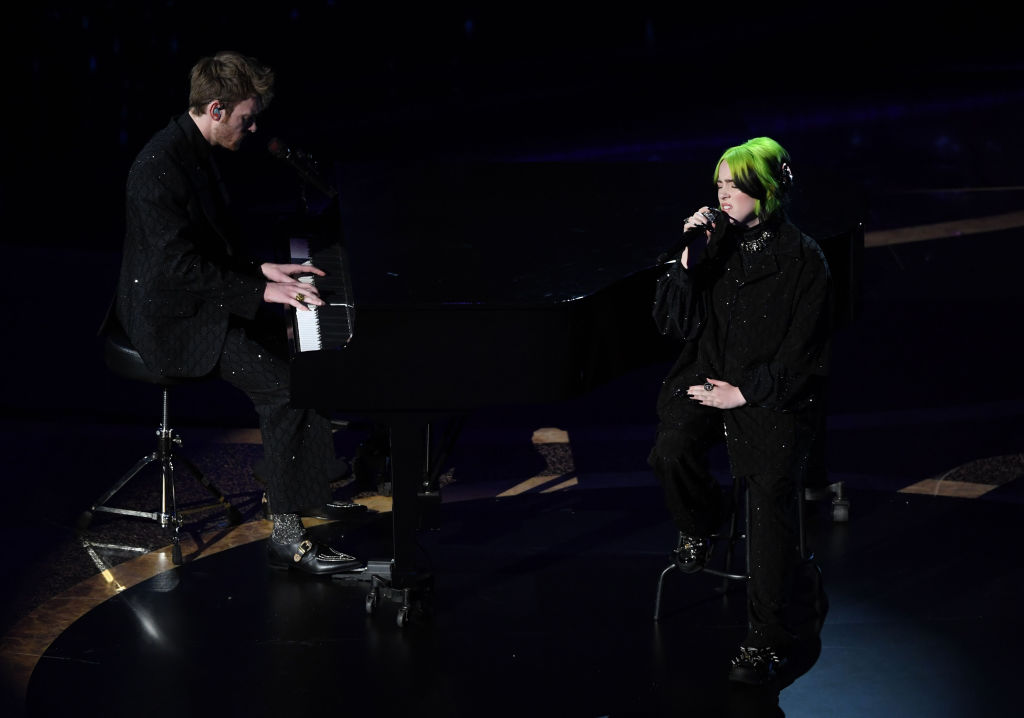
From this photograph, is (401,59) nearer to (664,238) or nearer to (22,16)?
(22,16)

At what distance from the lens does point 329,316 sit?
145 inches

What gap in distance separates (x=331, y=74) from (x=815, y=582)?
7.35 meters

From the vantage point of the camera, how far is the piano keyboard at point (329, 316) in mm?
3594

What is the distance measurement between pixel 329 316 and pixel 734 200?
41.1 inches

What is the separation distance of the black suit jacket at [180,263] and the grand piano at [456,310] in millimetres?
234

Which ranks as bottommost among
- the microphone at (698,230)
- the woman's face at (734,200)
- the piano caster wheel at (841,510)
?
the piano caster wheel at (841,510)

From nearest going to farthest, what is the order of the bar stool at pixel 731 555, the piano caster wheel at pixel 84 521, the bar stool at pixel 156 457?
the bar stool at pixel 731 555 → the bar stool at pixel 156 457 → the piano caster wheel at pixel 84 521

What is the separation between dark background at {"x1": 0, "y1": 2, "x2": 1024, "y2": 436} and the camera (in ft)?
22.5

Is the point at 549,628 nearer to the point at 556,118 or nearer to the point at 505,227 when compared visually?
the point at 505,227

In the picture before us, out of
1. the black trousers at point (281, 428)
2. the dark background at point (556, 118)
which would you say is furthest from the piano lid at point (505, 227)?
the dark background at point (556, 118)

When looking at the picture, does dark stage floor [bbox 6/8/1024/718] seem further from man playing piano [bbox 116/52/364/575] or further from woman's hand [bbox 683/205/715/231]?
woman's hand [bbox 683/205/715/231]

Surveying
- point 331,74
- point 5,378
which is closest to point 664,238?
point 5,378

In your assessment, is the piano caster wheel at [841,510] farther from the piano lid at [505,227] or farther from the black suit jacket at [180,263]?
the black suit jacket at [180,263]

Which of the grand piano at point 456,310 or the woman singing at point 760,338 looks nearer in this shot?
the grand piano at point 456,310
